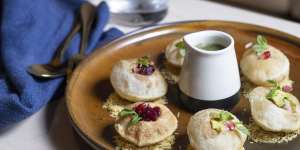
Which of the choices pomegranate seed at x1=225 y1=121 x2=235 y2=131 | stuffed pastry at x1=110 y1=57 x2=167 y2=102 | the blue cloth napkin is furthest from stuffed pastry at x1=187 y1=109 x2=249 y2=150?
the blue cloth napkin

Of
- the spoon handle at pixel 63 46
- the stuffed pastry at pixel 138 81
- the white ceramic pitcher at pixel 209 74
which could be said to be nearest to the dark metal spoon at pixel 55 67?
the spoon handle at pixel 63 46

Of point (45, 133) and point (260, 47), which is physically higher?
point (260, 47)

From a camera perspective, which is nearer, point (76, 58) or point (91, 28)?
point (76, 58)

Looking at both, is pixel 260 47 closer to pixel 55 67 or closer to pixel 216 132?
pixel 216 132

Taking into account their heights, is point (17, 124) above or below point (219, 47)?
below

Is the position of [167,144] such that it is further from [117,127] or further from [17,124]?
[17,124]

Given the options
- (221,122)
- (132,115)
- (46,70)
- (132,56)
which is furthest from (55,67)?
(221,122)

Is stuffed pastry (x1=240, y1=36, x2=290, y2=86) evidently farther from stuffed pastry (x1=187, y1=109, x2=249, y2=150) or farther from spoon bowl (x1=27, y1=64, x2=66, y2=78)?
spoon bowl (x1=27, y1=64, x2=66, y2=78)

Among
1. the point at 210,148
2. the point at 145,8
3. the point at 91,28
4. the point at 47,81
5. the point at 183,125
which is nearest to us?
the point at 210,148

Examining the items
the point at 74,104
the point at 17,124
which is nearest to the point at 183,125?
the point at 74,104
